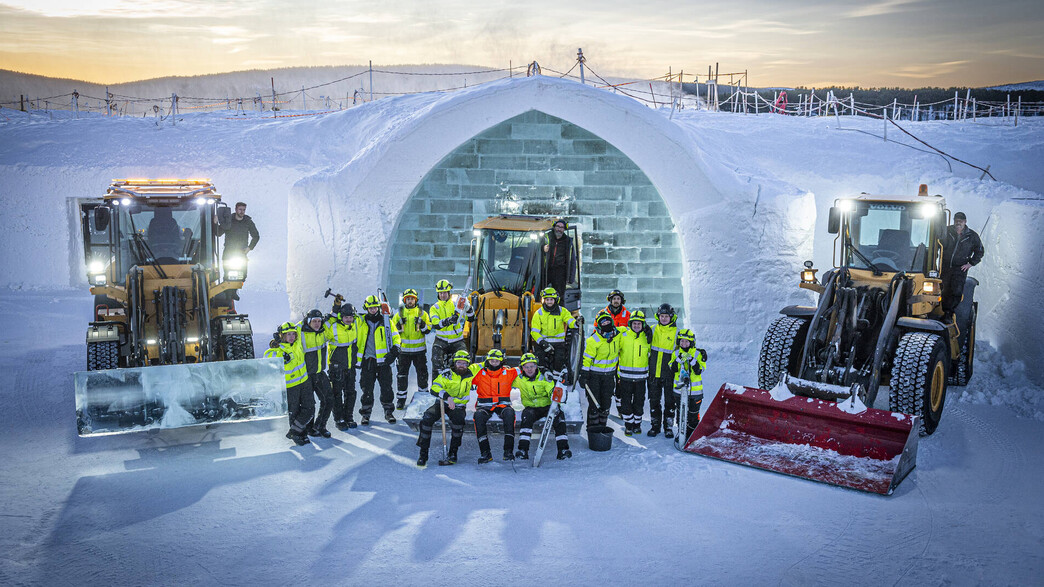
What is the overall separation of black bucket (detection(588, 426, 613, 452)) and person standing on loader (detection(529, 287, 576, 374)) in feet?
5.65

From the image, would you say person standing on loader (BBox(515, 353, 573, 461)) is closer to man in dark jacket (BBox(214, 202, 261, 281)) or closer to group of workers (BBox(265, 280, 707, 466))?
group of workers (BBox(265, 280, 707, 466))

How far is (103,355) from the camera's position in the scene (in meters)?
10.0

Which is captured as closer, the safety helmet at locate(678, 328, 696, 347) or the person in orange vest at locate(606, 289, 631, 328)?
the safety helmet at locate(678, 328, 696, 347)

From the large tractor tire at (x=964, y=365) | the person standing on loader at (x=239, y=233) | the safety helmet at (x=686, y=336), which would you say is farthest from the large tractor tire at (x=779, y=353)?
the person standing on loader at (x=239, y=233)

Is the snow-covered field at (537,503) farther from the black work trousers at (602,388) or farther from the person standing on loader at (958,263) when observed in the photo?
the person standing on loader at (958,263)

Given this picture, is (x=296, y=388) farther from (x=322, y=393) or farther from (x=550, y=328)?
(x=550, y=328)

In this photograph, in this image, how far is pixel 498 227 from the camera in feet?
37.6

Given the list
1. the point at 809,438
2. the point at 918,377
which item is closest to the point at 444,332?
the point at 809,438

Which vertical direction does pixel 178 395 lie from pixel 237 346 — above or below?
below

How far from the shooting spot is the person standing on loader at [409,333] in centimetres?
1035

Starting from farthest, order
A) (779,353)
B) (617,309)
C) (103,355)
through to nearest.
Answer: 1. (617,309)
2. (779,353)
3. (103,355)

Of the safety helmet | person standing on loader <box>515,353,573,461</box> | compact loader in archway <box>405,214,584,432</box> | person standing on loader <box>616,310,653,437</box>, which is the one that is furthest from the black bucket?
compact loader in archway <box>405,214,584,432</box>

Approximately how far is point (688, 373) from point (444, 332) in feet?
10.8

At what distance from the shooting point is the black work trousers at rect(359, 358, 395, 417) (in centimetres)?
998
